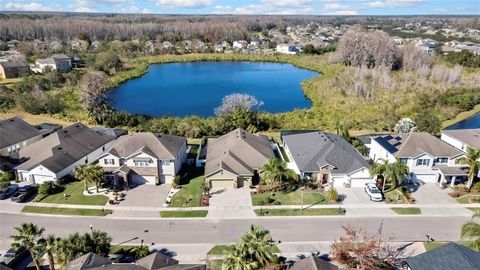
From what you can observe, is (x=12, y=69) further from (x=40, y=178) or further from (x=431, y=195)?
(x=431, y=195)

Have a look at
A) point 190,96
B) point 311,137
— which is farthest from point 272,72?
point 311,137

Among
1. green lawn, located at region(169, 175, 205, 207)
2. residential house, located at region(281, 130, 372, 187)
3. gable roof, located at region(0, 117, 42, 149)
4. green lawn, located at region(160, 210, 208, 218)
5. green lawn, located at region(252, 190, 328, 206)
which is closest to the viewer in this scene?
green lawn, located at region(160, 210, 208, 218)

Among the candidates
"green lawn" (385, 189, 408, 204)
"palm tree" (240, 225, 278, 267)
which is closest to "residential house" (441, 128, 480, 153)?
"green lawn" (385, 189, 408, 204)

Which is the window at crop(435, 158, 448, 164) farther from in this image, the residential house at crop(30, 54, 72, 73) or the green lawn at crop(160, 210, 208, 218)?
the residential house at crop(30, 54, 72, 73)

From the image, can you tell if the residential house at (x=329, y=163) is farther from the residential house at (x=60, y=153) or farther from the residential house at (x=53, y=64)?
the residential house at (x=53, y=64)

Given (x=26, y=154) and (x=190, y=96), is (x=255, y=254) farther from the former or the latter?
(x=190, y=96)

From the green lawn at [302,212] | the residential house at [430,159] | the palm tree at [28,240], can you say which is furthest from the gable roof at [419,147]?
the palm tree at [28,240]
